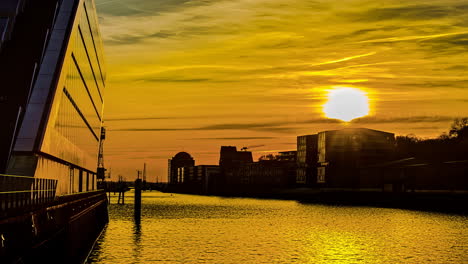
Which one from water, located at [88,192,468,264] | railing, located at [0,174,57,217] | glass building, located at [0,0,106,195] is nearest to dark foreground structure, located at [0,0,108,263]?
glass building, located at [0,0,106,195]

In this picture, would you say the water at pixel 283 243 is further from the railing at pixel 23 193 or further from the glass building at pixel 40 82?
the railing at pixel 23 193

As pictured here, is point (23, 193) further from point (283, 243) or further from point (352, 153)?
point (352, 153)

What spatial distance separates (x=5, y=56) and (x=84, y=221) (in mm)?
18795

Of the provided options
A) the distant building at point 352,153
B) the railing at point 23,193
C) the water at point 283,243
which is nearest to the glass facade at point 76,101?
the water at point 283,243

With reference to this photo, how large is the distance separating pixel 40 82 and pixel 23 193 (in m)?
20.7

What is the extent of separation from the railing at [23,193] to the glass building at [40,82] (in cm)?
1030

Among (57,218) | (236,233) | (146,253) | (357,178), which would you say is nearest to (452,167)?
(357,178)

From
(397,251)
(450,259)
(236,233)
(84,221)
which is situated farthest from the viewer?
(236,233)

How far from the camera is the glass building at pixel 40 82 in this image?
4703cm

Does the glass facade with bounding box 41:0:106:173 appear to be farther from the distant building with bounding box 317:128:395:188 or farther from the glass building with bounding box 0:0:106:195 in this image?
the distant building with bounding box 317:128:395:188

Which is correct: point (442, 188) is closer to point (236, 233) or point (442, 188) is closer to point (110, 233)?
point (236, 233)

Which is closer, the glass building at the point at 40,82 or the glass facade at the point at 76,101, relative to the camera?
the glass building at the point at 40,82

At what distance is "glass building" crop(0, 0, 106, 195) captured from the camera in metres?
47.0

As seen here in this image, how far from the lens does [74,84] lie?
60.0m
